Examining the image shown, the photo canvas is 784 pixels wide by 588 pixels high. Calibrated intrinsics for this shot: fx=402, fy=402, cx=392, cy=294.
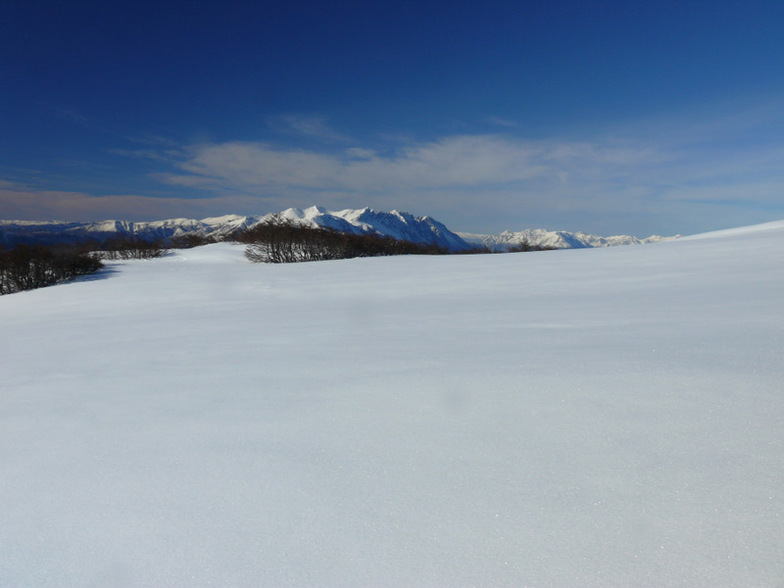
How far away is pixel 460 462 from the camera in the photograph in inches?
59.1

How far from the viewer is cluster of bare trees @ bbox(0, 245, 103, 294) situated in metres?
11.7

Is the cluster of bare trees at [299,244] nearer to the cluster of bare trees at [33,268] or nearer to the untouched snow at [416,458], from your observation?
the cluster of bare trees at [33,268]

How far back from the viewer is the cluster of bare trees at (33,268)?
38.4 feet

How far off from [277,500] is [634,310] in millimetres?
3403

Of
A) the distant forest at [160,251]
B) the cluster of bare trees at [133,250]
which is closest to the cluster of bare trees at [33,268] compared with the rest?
the distant forest at [160,251]

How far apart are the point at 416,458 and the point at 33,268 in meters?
15.2

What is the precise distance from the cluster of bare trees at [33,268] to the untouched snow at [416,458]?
11263 mm

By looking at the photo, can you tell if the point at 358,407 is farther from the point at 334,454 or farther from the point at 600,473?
the point at 600,473

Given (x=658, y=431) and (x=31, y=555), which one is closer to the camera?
(x=31, y=555)

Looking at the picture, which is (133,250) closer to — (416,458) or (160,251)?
(160,251)

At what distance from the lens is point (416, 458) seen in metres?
1.55

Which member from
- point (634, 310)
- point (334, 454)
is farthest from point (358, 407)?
point (634, 310)

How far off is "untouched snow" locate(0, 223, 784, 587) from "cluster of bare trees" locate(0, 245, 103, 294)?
443 inches

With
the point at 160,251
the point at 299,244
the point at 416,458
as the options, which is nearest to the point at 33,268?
the point at 299,244
